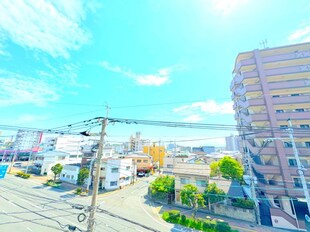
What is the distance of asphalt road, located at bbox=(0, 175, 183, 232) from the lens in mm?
15945

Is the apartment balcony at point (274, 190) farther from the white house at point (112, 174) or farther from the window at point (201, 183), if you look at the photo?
the white house at point (112, 174)

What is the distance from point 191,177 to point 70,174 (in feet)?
94.8

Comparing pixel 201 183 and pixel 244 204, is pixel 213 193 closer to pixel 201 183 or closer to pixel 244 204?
pixel 201 183

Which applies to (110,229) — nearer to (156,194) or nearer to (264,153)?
(156,194)

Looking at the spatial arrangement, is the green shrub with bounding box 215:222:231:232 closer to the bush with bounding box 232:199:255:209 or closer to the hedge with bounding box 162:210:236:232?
the hedge with bounding box 162:210:236:232

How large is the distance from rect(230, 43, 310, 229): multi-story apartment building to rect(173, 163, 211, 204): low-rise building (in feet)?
24.4

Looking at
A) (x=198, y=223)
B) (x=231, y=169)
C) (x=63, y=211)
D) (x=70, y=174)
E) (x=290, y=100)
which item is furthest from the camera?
(x=70, y=174)

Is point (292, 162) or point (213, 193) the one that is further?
point (292, 162)

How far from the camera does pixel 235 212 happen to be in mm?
18938

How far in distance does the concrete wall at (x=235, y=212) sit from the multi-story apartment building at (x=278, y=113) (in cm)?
261

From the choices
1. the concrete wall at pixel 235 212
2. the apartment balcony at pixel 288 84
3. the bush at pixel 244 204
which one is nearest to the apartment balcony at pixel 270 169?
the bush at pixel 244 204

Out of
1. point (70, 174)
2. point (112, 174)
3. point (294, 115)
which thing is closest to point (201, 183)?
point (294, 115)

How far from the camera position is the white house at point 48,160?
1609 inches

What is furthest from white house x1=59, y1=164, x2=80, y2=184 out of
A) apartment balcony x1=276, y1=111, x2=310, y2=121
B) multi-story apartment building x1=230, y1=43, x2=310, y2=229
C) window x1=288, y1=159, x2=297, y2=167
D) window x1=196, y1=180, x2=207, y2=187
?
apartment balcony x1=276, y1=111, x2=310, y2=121
